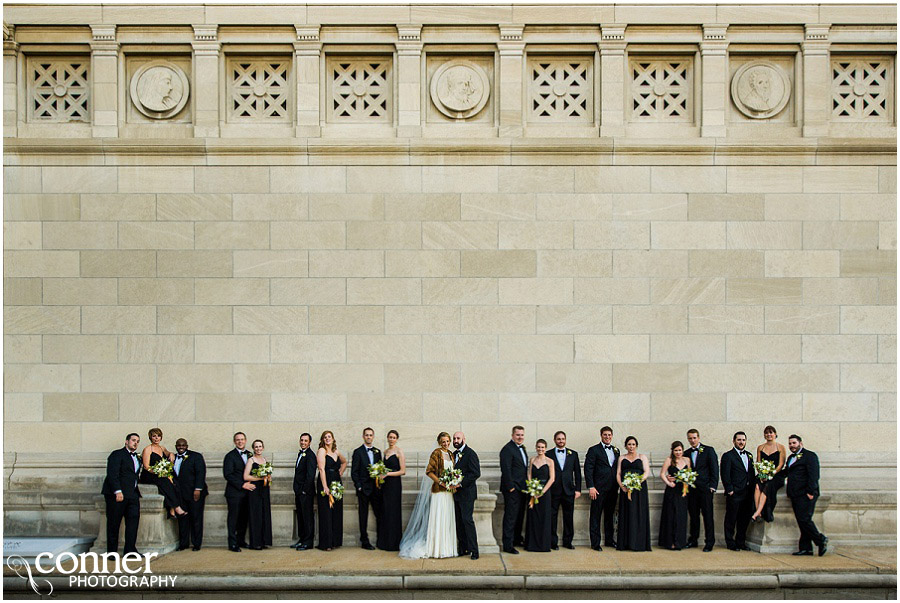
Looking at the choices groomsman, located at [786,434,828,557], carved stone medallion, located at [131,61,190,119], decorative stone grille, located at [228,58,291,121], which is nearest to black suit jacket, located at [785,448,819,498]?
groomsman, located at [786,434,828,557]

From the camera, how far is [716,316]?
13.4m

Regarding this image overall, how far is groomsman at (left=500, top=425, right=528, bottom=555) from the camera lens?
39.6 feet

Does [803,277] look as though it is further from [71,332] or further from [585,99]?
[71,332]

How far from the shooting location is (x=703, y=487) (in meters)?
12.3

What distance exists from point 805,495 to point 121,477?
9.69 meters

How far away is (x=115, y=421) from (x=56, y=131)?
4766 mm

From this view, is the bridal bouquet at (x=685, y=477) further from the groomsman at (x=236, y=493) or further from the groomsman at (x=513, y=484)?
the groomsman at (x=236, y=493)

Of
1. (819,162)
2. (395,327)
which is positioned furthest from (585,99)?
(395,327)

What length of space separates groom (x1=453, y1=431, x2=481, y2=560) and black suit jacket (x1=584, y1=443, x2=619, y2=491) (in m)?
1.71

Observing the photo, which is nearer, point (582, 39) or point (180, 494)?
point (180, 494)

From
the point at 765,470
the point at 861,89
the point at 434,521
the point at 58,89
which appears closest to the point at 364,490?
the point at 434,521

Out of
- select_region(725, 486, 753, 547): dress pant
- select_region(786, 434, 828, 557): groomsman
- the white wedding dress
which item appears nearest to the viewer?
the white wedding dress

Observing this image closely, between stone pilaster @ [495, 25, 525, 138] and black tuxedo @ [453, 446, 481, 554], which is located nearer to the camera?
black tuxedo @ [453, 446, 481, 554]

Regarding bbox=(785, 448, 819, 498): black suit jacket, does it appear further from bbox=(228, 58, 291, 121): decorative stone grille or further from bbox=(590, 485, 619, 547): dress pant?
bbox=(228, 58, 291, 121): decorative stone grille
